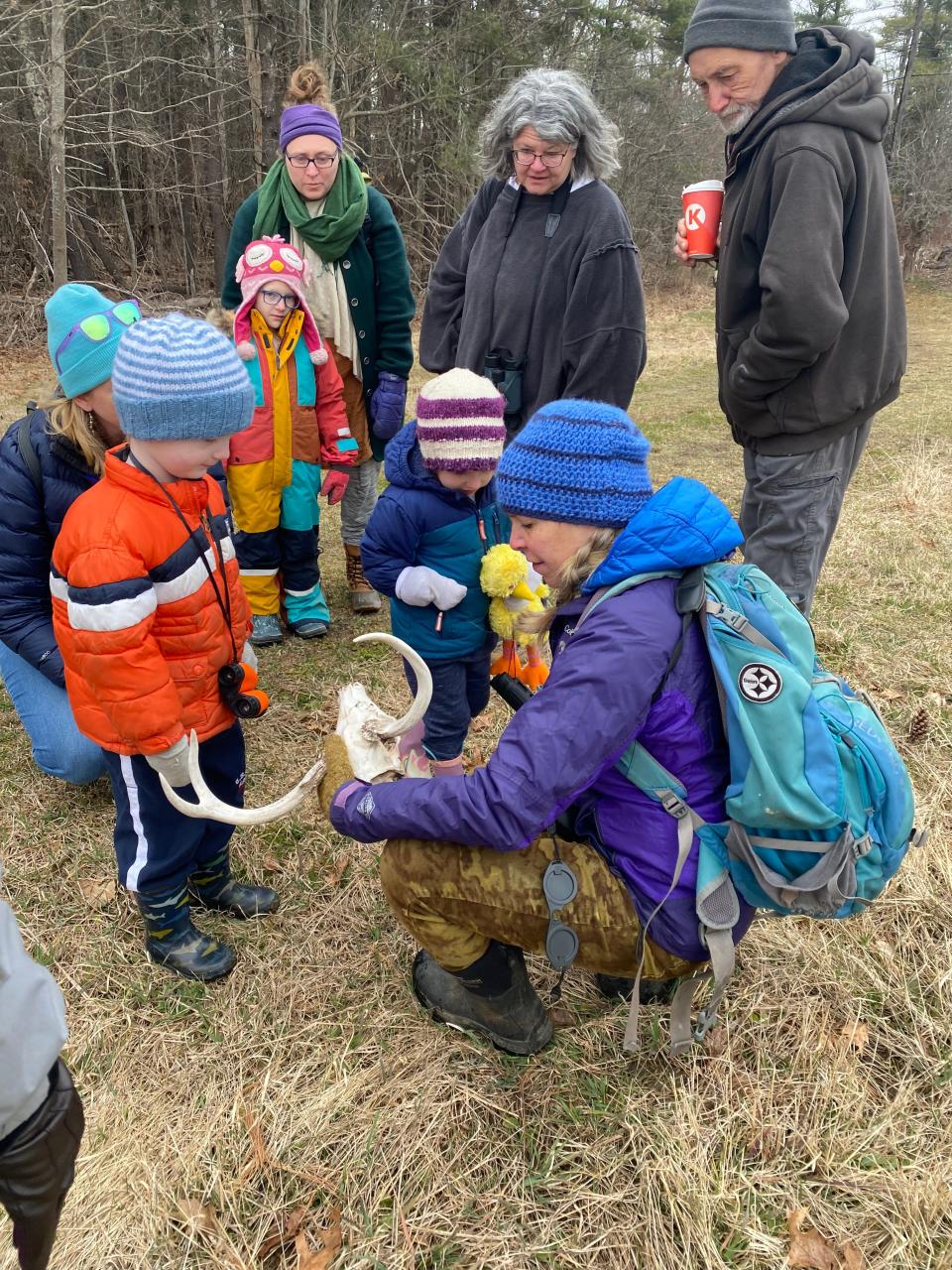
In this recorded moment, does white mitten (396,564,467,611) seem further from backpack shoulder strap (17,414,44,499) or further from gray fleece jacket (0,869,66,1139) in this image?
gray fleece jacket (0,869,66,1139)

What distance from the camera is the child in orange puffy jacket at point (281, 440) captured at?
3789 mm

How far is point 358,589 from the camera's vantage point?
4844 millimetres

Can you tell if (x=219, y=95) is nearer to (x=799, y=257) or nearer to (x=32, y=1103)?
(x=799, y=257)

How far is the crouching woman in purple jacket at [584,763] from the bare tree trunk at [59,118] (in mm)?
8755

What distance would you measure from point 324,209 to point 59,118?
6.31 meters

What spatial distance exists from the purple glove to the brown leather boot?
28.0 inches

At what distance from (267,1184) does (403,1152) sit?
32 centimetres

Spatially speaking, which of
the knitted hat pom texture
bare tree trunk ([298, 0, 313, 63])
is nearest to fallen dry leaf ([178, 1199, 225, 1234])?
the knitted hat pom texture

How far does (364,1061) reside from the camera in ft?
7.48

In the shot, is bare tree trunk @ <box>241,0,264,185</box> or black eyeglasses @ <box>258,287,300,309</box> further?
bare tree trunk @ <box>241,0,264,185</box>

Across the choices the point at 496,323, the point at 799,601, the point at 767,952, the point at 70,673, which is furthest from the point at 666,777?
the point at 496,323

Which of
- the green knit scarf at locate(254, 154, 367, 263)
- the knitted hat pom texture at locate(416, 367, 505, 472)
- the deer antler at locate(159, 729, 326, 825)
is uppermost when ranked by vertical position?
the green knit scarf at locate(254, 154, 367, 263)

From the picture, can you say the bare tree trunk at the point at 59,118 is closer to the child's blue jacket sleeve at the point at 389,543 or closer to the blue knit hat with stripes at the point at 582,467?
the child's blue jacket sleeve at the point at 389,543

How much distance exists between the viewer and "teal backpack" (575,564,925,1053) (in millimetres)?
1692
